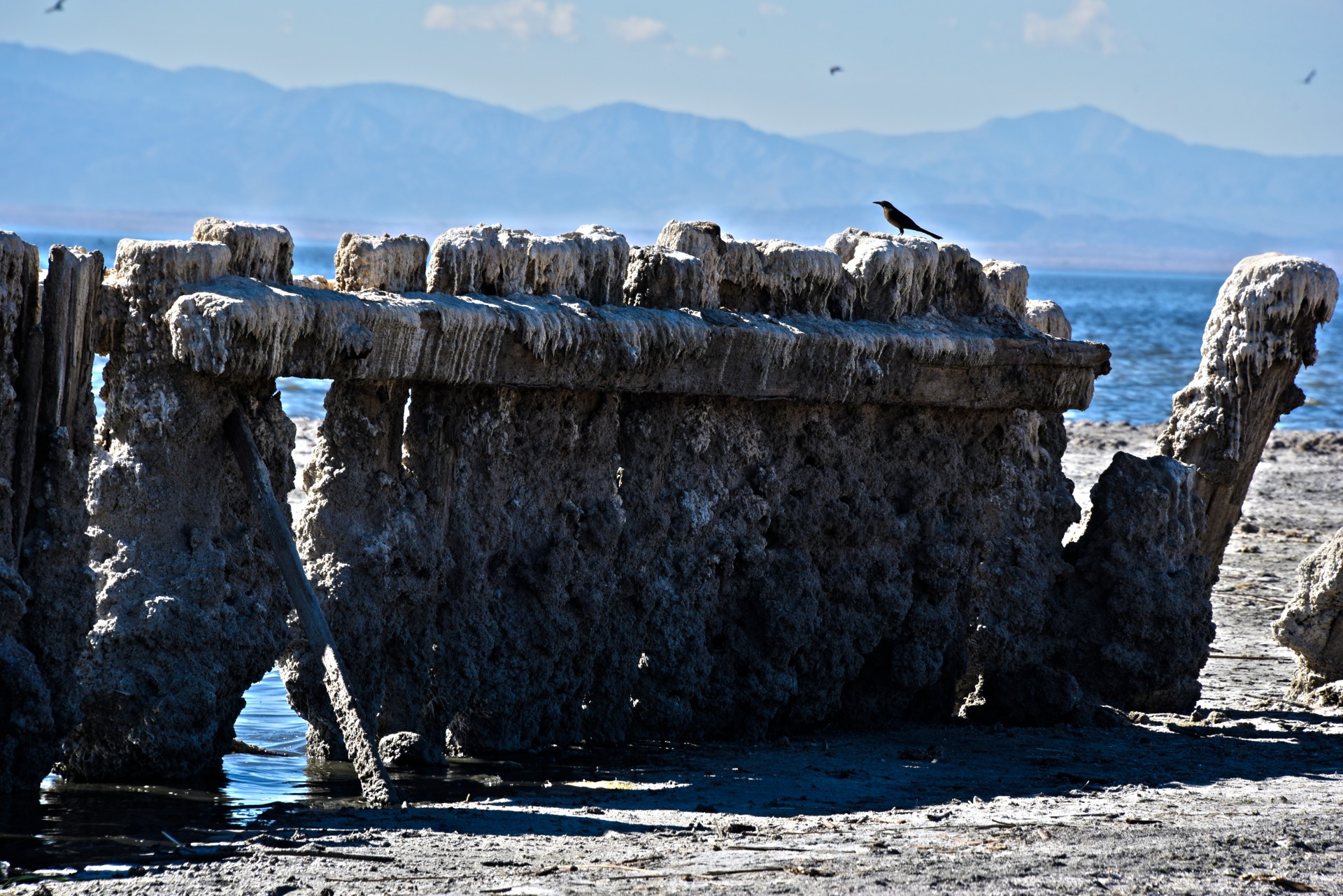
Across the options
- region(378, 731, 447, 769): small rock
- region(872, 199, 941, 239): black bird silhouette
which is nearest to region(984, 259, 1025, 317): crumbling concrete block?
region(872, 199, 941, 239): black bird silhouette

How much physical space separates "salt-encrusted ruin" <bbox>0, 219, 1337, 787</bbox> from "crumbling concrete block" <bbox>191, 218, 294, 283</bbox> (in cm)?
2

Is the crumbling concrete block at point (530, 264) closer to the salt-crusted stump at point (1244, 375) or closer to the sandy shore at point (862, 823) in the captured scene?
the sandy shore at point (862, 823)

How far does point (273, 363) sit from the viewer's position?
23.2 feet

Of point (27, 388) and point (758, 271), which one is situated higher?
point (758, 271)

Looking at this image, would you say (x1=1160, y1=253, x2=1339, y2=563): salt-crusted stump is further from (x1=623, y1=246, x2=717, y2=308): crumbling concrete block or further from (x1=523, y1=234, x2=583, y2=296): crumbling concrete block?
(x1=523, y1=234, x2=583, y2=296): crumbling concrete block

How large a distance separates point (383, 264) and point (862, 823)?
3.07 meters

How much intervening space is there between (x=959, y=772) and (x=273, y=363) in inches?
141

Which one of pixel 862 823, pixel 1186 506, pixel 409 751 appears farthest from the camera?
pixel 1186 506

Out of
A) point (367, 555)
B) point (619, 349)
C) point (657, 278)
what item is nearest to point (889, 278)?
point (657, 278)

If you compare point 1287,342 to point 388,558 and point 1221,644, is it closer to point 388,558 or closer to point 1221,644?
point 1221,644

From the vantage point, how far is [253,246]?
7395mm

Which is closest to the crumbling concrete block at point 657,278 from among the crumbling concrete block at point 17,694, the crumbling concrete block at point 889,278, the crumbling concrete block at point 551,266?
the crumbling concrete block at point 551,266

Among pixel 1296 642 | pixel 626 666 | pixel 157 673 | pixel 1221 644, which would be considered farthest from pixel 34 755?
pixel 1221 644

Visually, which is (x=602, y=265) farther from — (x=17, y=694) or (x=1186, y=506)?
(x=1186, y=506)
